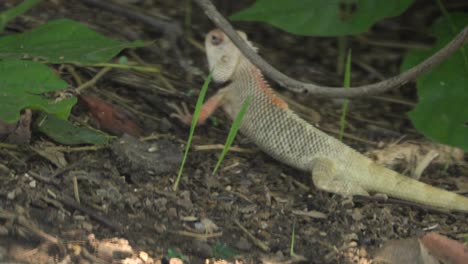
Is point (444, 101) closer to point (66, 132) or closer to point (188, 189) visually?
point (188, 189)

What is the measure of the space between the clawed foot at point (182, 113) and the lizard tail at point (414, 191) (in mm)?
1066

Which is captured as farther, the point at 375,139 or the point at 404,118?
the point at 404,118

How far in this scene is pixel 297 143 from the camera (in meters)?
4.14

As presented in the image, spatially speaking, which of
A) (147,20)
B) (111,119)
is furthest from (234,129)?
(147,20)

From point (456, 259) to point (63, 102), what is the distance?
1.83 m

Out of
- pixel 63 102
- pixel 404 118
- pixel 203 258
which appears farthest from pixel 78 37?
pixel 404 118

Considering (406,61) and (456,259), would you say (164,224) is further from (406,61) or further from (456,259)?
(406,61)

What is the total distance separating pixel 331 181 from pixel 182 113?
98 centimetres

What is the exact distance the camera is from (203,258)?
313cm

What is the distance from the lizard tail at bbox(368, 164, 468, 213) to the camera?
3.72m

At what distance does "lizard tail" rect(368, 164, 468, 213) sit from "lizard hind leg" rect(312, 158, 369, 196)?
103mm

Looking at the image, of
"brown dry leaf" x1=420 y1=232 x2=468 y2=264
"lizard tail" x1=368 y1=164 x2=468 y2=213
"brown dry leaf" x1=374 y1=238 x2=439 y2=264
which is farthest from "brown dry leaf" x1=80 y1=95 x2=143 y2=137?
"brown dry leaf" x1=420 y1=232 x2=468 y2=264

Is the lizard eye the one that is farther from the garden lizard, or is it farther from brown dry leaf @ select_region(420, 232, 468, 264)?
brown dry leaf @ select_region(420, 232, 468, 264)

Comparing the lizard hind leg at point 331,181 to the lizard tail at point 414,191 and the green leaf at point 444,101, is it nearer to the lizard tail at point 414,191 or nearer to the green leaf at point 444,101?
the lizard tail at point 414,191
